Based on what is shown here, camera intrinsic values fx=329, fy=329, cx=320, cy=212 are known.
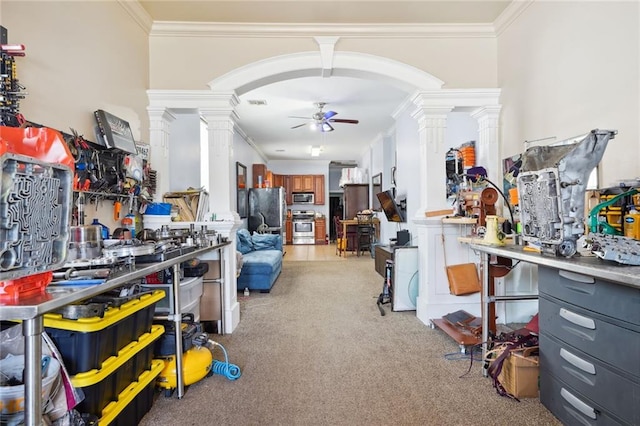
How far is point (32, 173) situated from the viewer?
3.23 feet

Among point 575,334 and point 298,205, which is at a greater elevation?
point 298,205

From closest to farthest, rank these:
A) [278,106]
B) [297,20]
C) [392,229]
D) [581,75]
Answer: [581,75], [297,20], [278,106], [392,229]

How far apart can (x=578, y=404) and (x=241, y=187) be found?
6.44m

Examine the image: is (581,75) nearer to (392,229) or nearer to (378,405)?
(378,405)

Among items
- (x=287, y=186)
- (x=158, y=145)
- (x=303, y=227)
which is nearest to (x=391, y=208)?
(x=158, y=145)

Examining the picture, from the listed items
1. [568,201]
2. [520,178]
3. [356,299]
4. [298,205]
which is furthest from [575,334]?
[298,205]

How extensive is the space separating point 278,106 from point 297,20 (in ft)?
8.54

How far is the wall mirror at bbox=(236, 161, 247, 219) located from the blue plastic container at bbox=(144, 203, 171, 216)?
379 cm

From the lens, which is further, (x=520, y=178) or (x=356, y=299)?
(x=356, y=299)

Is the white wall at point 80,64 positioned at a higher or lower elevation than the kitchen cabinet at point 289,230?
higher

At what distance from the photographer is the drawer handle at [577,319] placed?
54.5 inches

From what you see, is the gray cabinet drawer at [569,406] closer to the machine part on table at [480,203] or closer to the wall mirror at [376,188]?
the machine part on table at [480,203]

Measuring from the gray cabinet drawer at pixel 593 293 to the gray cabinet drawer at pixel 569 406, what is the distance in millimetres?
405

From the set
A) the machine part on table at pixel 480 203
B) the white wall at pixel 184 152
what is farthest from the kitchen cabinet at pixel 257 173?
the machine part on table at pixel 480 203
